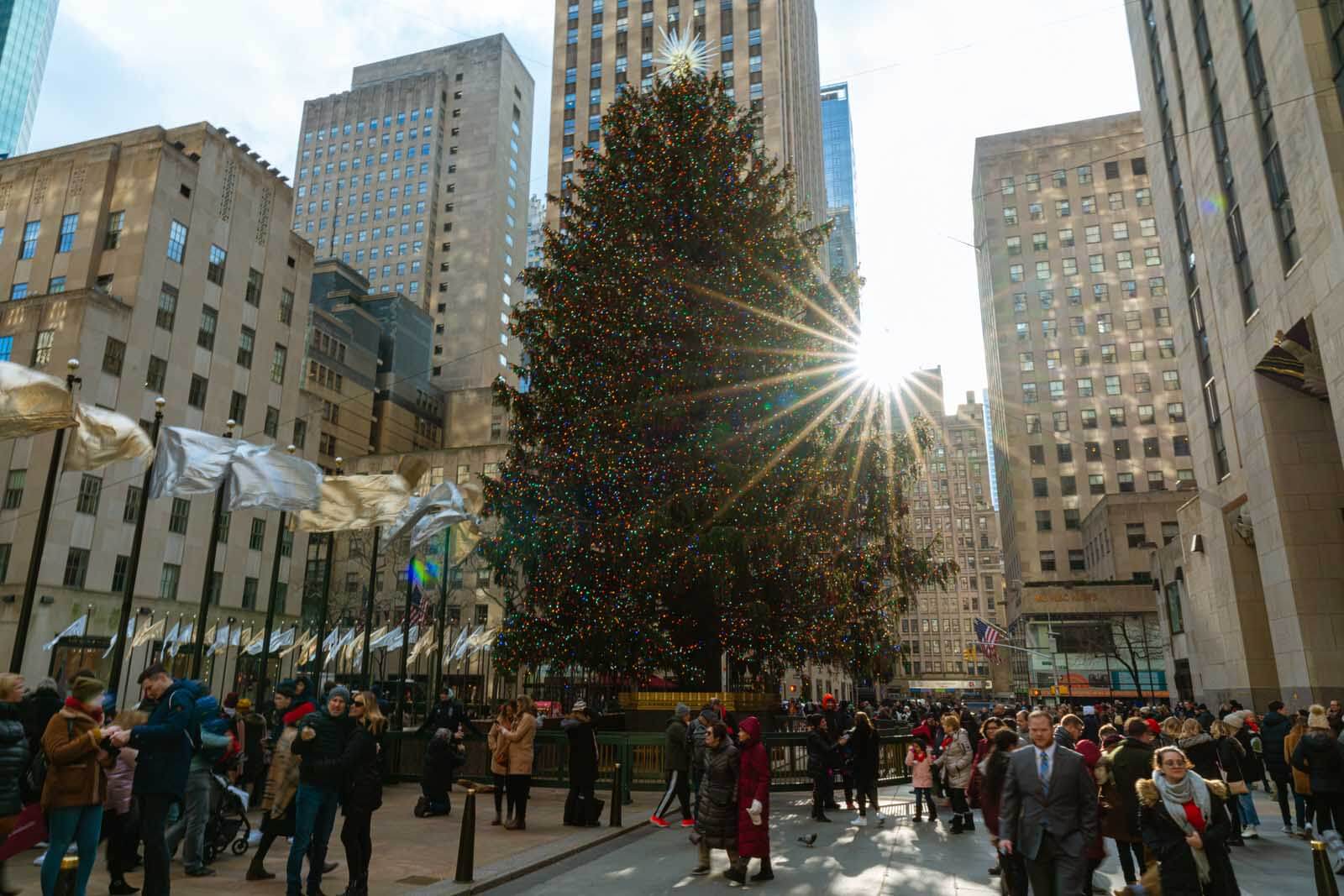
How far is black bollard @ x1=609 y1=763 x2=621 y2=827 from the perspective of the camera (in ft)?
45.5

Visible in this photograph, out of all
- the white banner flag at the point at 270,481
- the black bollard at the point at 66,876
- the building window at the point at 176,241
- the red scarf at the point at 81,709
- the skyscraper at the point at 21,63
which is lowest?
the black bollard at the point at 66,876

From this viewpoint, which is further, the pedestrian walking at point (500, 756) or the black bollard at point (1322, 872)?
the pedestrian walking at point (500, 756)

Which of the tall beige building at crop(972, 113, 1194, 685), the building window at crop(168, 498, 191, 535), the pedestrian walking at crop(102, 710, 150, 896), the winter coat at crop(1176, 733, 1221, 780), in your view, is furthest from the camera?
the tall beige building at crop(972, 113, 1194, 685)

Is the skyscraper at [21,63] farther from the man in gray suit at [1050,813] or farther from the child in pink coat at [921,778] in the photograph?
the man in gray suit at [1050,813]

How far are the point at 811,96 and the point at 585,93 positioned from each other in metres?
32.3

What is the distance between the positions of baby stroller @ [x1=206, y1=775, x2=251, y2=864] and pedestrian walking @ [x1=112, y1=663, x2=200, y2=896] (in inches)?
97.1

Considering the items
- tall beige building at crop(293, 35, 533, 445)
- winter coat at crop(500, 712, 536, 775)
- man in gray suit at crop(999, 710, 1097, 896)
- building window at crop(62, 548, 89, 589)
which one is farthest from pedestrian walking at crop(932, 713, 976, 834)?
tall beige building at crop(293, 35, 533, 445)

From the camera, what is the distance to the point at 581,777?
14109 millimetres

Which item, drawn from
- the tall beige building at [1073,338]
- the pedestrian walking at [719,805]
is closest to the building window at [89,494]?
the pedestrian walking at [719,805]

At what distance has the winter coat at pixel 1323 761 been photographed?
10828mm

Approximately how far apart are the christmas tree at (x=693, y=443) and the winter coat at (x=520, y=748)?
6.11 m

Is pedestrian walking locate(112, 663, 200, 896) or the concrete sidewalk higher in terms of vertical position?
pedestrian walking locate(112, 663, 200, 896)

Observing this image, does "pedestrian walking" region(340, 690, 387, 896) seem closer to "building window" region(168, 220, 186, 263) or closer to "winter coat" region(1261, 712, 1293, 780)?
"winter coat" region(1261, 712, 1293, 780)

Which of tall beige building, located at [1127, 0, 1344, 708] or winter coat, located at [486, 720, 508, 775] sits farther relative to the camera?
tall beige building, located at [1127, 0, 1344, 708]
